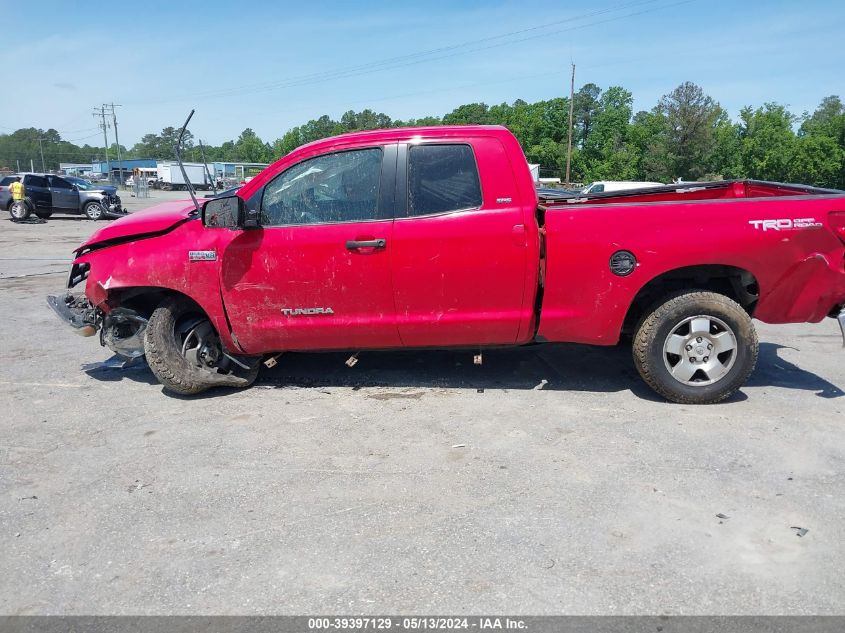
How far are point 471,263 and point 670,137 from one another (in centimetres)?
6906

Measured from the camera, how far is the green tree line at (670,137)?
59156 millimetres

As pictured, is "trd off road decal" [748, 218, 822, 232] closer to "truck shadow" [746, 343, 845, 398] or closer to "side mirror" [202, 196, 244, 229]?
"truck shadow" [746, 343, 845, 398]

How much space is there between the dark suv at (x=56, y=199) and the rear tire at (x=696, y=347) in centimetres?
2511

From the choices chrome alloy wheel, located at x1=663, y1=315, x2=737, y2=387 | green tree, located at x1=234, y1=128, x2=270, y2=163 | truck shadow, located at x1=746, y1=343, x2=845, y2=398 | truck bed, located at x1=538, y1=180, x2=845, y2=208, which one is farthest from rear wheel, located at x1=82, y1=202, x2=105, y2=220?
green tree, located at x1=234, y1=128, x2=270, y2=163

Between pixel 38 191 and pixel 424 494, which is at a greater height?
pixel 38 191

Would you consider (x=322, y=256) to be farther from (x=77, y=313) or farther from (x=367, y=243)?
(x=77, y=313)

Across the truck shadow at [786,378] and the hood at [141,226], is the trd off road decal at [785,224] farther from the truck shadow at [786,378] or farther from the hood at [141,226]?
the hood at [141,226]

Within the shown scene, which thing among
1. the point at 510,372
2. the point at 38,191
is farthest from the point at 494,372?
the point at 38,191

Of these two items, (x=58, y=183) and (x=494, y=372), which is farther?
(x=58, y=183)

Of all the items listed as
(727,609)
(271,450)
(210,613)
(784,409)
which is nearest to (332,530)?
(210,613)

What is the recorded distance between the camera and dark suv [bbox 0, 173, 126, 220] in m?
24.2

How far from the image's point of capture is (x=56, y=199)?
82.4ft

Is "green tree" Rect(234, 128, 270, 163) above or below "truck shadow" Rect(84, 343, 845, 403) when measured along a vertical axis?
above

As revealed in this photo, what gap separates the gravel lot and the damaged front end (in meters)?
0.42
